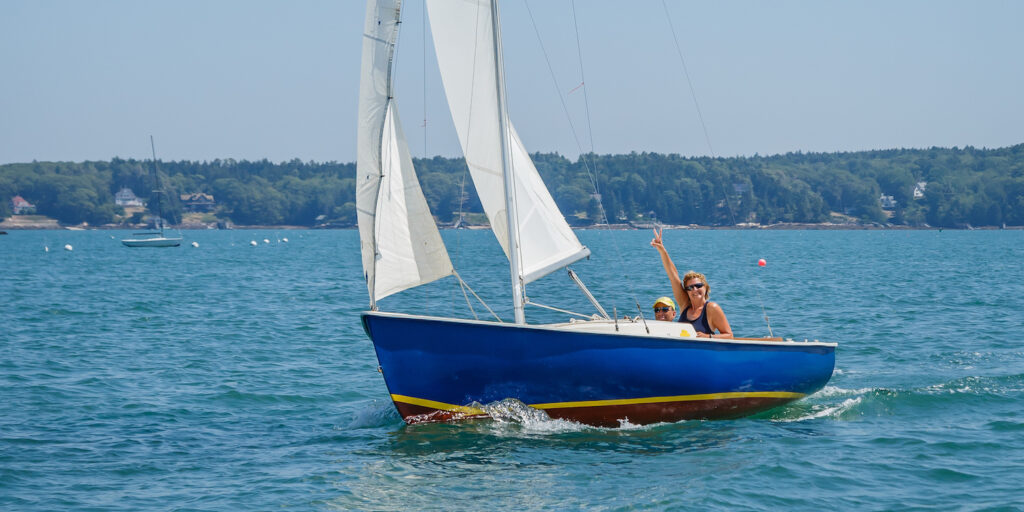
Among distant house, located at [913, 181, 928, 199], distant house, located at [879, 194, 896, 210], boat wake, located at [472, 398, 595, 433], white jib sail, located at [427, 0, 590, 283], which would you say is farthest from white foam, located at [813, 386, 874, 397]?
distant house, located at [913, 181, 928, 199]

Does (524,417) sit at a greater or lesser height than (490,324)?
lesser

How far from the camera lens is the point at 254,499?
10.3 meters

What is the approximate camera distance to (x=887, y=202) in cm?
18962

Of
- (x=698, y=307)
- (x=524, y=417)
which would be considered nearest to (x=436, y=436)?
(x=524, y=417)

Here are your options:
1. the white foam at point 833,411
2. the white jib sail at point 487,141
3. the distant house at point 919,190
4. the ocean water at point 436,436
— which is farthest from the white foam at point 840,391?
the distant house at point 919,190

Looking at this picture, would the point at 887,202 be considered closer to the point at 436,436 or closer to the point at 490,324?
the point at 436,436

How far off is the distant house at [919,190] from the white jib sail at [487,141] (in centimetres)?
18458

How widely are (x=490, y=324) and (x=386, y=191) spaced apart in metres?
1.92

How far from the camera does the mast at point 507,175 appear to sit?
12.1m

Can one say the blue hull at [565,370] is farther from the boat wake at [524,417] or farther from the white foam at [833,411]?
the white foam at [833,411]

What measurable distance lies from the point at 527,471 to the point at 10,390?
362 inches

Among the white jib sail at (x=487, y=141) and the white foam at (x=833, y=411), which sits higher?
the white jib sail at (x=487, y=141)

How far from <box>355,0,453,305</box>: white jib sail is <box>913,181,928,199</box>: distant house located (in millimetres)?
185348

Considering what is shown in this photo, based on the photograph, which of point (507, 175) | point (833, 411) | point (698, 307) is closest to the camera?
point (507, 175)
